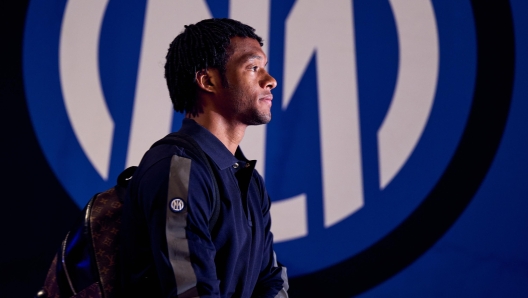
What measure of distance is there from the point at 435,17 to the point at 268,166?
787 mm

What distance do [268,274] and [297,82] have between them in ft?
2.77

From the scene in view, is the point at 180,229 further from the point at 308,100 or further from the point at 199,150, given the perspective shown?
the point at 308,100

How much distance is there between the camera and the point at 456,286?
183cm

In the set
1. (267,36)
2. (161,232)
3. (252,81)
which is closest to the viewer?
(161,232)

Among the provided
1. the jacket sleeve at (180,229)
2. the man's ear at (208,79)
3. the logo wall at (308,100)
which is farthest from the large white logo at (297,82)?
the jacket sleeve at (180,229)

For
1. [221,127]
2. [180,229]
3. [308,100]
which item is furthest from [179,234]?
[308,100]

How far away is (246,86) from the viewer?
123cm

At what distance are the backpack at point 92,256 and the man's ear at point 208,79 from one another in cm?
26

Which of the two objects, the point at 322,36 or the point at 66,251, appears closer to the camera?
the point at 66,251

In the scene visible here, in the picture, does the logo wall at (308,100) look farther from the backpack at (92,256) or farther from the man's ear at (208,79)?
the backpack at (92,256)

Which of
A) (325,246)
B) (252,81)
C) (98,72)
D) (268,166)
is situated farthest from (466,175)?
(98,72)

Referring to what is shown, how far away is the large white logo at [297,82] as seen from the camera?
1.88 m

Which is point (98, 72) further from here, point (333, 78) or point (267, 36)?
point (333, 78)

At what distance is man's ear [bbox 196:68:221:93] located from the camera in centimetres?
124
